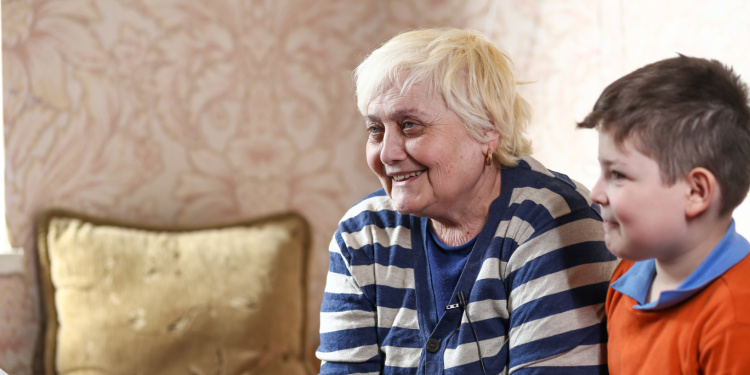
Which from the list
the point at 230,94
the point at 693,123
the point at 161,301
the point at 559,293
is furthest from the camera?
the point at 230,94

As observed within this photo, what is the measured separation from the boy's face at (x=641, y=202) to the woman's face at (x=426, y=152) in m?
0.35

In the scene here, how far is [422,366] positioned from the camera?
3.91ft

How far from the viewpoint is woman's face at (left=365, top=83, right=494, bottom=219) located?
47.3 inches

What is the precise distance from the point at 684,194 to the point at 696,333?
0.55 feet

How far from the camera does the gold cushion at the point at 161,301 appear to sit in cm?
175

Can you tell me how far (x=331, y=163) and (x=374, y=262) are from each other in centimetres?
106

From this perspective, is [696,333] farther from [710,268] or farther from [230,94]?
[230,94]

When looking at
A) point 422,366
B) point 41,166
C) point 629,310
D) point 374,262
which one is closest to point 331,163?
point 41,166

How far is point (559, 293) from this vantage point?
1.09 meters

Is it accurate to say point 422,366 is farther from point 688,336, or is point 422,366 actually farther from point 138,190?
point 138,190

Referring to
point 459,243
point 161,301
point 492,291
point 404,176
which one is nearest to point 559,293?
point 492,291

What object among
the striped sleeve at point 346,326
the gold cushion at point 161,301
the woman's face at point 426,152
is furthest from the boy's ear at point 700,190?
the gold cushion at point 161,301

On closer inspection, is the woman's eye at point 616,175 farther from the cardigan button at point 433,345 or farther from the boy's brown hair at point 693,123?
the cardigan button at point 433,345

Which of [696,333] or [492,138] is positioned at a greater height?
[492,138]
